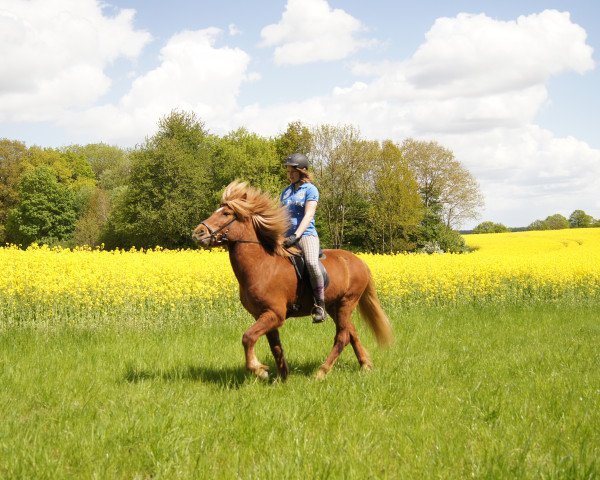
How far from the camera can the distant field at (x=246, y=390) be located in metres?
3.56

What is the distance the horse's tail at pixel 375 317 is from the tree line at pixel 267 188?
32.9m

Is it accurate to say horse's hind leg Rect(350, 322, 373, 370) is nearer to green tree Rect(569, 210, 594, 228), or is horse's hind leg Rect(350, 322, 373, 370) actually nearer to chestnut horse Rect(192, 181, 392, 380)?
chestnut horse Rect(192, 181, 392, 380)

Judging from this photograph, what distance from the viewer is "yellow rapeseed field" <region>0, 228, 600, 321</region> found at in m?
10.4

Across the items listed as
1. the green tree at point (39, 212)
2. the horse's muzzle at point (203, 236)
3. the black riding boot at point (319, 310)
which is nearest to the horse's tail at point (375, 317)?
the black riding boot at point (319, 310)

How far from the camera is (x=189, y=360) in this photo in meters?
6.96

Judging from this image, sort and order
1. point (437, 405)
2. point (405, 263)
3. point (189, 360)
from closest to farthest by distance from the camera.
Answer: point (437, 405) → point (189, 360) → point (405, 263)

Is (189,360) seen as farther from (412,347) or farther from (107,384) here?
(412,347)

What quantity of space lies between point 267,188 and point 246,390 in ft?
122

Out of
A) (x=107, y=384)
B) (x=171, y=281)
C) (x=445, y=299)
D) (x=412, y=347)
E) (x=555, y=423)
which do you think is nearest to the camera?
(x=555, y=423)

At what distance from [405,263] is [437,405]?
35.5 ft

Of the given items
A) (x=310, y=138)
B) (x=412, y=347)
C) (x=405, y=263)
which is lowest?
(x=412, y=347)

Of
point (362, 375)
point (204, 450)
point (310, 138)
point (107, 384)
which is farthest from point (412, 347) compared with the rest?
point (310, 138)

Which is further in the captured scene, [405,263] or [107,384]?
[405,263]

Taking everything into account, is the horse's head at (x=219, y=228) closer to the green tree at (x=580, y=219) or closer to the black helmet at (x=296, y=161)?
the black helmet at (x=296, y=161)
